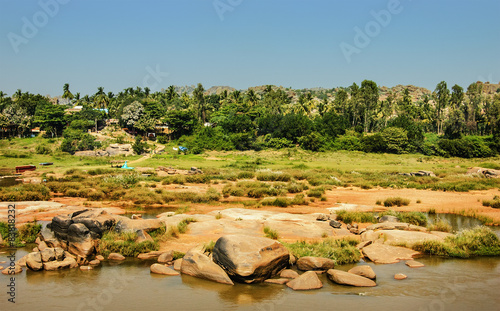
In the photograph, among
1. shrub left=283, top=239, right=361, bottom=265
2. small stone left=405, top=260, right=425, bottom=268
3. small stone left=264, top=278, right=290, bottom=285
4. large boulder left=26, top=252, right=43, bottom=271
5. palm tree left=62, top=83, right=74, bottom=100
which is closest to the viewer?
small stone left=264, top=278, right=290, bottom=285

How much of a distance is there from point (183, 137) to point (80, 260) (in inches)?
2886

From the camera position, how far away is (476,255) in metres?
18.0

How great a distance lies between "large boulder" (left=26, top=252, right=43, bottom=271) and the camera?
50.8 feet

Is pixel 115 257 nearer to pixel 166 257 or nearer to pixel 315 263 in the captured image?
pixel 166 257

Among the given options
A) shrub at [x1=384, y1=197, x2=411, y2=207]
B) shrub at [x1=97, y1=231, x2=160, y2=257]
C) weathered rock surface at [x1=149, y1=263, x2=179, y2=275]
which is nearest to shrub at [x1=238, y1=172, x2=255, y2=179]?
shrub at [x1=384, y1=197, x2=411, y2=207]

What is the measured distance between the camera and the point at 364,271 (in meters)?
15.2

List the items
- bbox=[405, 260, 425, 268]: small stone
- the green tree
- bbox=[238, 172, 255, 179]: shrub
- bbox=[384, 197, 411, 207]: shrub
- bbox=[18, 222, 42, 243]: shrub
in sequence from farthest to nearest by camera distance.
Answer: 1. the green tree
2. bbox=[238, 172, 255, 179]: shrub
3. bbox=[384, 197, 411, 207]: shrub
4. bbox=[18, 222, 42, 243]: shrub
5. bbox=[405, 260, 425, 268]: small stone

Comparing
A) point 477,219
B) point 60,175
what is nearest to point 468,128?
point 477,219

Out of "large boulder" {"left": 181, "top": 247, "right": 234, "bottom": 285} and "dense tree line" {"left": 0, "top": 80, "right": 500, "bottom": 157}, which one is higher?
"dense tree line" {"left": 0, "top": 80, "right": 500, "bottom": 157}

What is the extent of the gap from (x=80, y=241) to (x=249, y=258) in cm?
751

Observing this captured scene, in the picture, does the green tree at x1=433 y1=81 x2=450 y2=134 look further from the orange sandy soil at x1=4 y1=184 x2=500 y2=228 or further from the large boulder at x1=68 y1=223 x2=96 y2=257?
the large boulder at x1=68 y1=223 x2=96 y2=257

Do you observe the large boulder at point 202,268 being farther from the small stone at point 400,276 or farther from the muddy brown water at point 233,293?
the small stone at point 400,276

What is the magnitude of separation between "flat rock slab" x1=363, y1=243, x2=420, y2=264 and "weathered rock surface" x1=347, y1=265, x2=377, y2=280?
6.53ft
